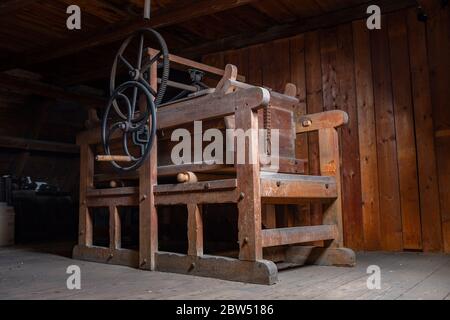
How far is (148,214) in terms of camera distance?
10.1ft

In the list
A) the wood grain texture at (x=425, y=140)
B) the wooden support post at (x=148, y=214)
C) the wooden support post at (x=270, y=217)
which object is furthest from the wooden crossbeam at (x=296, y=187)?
the wood grain texture at (x=425, y=140)

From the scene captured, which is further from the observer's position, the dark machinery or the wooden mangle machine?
the dark machinery

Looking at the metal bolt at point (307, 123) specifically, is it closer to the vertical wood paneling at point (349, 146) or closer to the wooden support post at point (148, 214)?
the vertical wood paneling at point (349, 146)

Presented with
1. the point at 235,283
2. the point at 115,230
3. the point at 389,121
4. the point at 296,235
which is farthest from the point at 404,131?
the point at 115,230

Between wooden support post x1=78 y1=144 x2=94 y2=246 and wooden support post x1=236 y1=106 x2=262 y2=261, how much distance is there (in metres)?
1.70

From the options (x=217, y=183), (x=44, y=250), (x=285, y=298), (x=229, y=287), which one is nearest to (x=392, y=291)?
(x=285, y=298)

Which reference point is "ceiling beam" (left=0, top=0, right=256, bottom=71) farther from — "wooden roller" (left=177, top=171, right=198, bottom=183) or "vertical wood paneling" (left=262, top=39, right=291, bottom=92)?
"wooden roller" (left=177, top=171, right=198, bottom=183)

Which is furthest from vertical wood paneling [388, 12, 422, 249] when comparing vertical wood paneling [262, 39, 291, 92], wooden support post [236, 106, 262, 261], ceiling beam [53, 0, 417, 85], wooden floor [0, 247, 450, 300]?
wooden support post [236, 106, 262, 261]

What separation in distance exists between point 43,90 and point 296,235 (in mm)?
4395

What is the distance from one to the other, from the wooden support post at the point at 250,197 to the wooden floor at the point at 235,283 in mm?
209

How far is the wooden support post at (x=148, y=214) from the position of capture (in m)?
3.06

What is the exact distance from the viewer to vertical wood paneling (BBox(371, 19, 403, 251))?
3725 mm

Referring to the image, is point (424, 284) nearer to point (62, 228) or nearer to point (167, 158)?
point (167, 158)

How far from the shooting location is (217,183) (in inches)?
106
